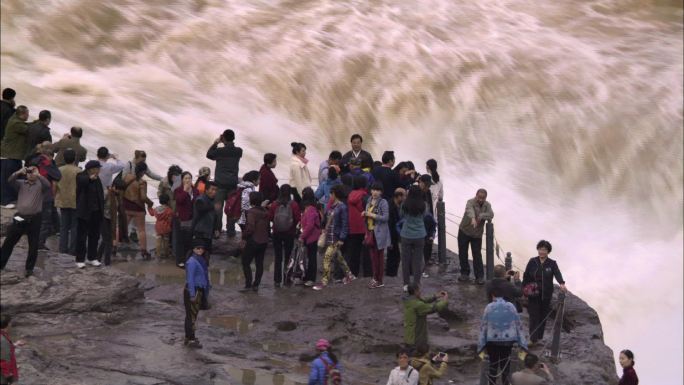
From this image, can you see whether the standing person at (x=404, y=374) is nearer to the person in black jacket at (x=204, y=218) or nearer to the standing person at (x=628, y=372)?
the standing person at (x=628, y=372)

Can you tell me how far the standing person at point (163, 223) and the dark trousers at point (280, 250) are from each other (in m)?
1.69

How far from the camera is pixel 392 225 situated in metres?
16.7

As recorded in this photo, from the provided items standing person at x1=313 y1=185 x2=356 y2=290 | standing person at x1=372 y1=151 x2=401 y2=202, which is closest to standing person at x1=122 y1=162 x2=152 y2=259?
standing person at x1=313 y1=185 x2=356 y2=290

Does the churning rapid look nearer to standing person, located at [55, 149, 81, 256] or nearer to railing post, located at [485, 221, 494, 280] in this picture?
standing person, located at [55, 149, 81, 256]

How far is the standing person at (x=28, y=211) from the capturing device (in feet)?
47.2

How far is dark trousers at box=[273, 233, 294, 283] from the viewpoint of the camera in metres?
16.4

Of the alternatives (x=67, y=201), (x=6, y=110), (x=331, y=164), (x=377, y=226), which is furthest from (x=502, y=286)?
(x=6, y=110)

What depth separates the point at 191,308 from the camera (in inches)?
553

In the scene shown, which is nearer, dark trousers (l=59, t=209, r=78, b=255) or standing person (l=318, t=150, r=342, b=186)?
dark trousers (l=59, t=209, r=78, b=255)

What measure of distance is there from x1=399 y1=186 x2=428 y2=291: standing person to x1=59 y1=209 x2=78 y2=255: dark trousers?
4041 millimetres

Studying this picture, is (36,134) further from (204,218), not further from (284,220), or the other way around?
(284,220)

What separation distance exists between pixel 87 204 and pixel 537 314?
530 cm

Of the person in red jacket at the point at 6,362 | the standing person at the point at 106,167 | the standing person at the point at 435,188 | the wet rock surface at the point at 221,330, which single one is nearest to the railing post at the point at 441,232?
the standing person at the point at 435,188

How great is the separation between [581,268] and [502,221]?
6.15 ft
